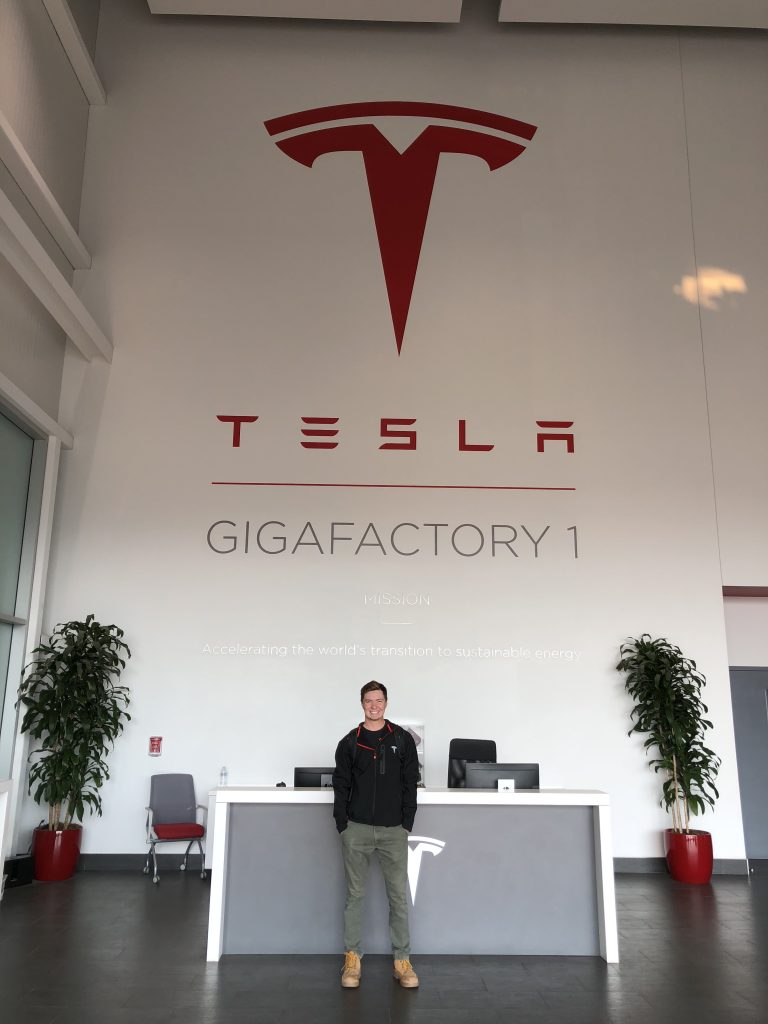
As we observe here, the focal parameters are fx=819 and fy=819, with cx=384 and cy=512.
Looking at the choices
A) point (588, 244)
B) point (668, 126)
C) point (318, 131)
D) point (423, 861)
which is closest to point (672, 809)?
point (423, 861)

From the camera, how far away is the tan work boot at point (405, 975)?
3830 mm

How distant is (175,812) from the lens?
6.69 m

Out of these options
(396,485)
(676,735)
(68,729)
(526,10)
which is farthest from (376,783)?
(526,10)

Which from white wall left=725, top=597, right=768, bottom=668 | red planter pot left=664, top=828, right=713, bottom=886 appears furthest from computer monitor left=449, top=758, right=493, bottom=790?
white wall left=725, top=597, right=768, bottom=668

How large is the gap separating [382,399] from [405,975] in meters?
5.04

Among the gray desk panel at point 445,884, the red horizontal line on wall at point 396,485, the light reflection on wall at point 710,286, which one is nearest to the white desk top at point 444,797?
the gray desk panel at point 445,884

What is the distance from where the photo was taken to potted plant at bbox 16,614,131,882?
641cm

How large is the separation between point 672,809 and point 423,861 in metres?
3.39

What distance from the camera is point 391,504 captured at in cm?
750

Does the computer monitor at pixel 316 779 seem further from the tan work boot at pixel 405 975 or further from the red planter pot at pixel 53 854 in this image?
the red planter pot at pixel 53 854

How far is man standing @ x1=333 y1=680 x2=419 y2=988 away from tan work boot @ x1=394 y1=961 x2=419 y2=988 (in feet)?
0.39

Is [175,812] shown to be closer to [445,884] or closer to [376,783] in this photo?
[445,884]

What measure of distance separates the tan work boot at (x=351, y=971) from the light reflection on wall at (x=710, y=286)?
6668mm

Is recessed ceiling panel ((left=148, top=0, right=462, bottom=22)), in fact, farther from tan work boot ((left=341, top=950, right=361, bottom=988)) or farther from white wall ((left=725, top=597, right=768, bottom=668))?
tan work boot ((left=341, top=950, right=361, bottom=988))
